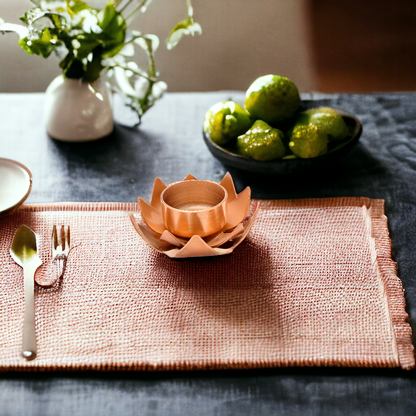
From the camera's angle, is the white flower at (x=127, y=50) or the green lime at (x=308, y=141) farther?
the white flower at (x=127, y=50)

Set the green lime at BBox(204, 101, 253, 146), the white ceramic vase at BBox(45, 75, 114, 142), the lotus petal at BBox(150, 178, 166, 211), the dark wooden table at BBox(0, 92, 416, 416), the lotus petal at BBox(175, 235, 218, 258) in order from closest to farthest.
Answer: the dark wooden table at BBox(0, 92, 416, 416), the lotus petal at BBox(175, 235, 218, 258), the lotus petal at BBox(150, 178, 166, 211), the green lime at BBox(204, 101, 253, 146), the white ceramic vase at BBox(45, 75, 114, 142)

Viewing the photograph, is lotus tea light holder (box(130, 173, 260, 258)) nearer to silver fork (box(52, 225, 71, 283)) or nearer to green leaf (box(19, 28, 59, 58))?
silver fork (box(52, 225, 71, 283))

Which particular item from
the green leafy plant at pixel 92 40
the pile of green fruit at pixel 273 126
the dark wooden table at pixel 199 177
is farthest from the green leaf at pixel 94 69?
the pile of green fruit at pixel 273 126

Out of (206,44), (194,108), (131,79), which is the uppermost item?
(131,79)

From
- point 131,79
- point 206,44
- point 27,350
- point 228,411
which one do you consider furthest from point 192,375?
point 206,44

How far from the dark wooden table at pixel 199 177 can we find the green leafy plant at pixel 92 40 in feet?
0.31

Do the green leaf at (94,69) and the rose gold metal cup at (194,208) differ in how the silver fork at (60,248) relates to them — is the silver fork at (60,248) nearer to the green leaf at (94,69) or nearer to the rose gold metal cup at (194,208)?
the rose gold metal cup at (194,208)

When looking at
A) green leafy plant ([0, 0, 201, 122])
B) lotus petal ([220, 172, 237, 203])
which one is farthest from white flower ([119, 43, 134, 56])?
lotus petal ([220, 172, 237, 203])

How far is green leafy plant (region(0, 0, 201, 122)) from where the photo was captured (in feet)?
2.57

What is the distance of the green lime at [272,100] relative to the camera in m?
0.79

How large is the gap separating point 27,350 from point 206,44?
81.5 inches

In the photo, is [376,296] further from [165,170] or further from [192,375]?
[165,170]

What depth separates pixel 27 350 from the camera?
0.51 meters

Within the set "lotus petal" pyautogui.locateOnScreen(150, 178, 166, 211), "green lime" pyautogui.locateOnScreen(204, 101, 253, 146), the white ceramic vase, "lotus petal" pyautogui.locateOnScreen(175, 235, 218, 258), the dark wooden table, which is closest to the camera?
the dark wooden table
